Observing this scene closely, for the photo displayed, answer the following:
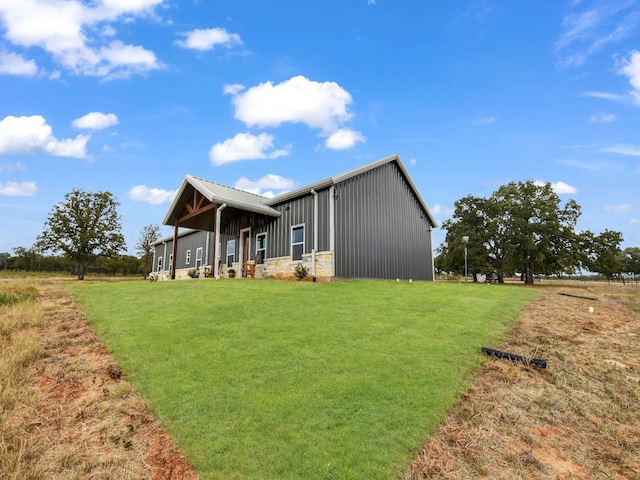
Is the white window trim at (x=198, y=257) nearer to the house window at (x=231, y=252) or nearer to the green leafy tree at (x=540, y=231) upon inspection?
the house window at (x=231, y=252)

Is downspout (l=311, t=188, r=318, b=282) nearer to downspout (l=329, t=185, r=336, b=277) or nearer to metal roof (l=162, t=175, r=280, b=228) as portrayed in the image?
downspout (l=329, t=185, r=336, b=277)

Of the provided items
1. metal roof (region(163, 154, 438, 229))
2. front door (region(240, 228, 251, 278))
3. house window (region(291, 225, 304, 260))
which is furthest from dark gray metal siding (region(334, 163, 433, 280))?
front door (region(240, 228, 251, 278))

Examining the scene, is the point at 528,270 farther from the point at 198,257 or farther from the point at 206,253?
the point at 198,257

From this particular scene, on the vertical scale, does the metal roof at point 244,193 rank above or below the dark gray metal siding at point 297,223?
above

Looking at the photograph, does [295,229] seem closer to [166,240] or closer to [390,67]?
[390,67]

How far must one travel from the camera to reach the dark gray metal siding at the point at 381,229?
49.7 ft

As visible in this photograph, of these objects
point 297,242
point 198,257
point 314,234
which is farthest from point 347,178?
point 198,257

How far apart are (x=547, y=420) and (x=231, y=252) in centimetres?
1893

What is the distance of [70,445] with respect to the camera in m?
3.62

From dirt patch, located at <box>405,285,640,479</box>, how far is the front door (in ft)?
49.4

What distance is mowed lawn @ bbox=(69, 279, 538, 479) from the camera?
3275mm

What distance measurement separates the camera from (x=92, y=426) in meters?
3.96

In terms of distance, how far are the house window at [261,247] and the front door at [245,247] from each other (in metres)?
0.95

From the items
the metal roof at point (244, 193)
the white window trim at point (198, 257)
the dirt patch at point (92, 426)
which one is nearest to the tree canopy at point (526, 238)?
the metal roof at point (244, 193)
